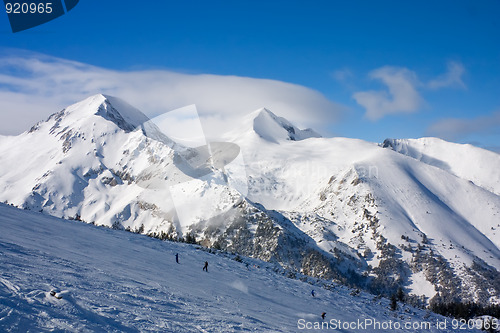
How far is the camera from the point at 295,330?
17234 millimetres

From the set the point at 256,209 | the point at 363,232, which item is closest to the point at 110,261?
the point at 256,209

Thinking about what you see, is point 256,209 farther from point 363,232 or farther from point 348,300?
point 348,300

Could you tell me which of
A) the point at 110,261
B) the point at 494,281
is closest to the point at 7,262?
the point at 110,261

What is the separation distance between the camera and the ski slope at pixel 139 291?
37.9 feet

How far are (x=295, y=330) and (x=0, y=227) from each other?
1689 cm

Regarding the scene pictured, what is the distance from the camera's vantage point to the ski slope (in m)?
11.6

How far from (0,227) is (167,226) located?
518 feet

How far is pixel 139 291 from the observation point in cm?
1611

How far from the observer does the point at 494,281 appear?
135500mm

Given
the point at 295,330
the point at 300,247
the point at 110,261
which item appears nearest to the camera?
the point at 295,330

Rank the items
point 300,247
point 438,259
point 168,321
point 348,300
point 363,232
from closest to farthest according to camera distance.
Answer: point 168,321 < point 348,300 < point 300,247 < point 438,259 < point 363,232

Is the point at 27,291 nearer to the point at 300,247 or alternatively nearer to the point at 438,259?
the point at 300,247

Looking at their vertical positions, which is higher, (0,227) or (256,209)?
(256,209)

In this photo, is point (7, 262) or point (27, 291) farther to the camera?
point (7, 262)
